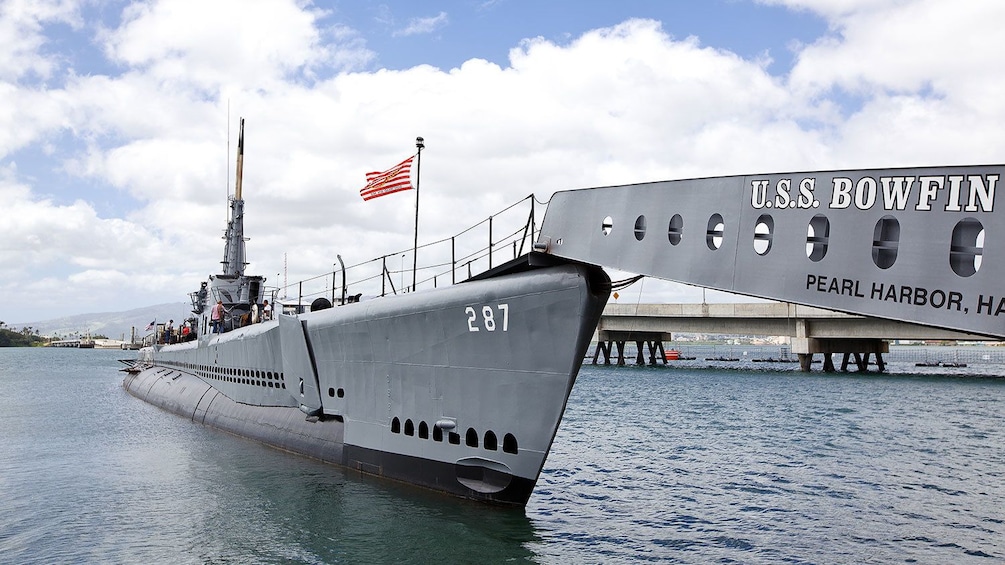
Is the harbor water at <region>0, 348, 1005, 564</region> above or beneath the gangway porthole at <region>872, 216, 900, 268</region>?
beneath

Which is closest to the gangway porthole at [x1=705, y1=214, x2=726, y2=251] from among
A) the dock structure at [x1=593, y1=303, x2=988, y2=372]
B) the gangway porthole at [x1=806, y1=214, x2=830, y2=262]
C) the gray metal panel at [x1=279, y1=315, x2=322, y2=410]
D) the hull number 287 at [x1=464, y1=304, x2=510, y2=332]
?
the gangway porthole at [x1=806, y1=214, x2=830, y2=262]

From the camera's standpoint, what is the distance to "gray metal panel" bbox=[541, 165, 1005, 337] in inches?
236

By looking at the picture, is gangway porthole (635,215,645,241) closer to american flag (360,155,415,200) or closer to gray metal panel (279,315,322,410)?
american flag (360,155,415,200)

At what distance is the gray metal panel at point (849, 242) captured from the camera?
6.00 metres

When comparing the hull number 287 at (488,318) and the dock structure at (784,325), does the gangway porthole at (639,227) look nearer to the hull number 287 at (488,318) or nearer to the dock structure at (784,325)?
the hull number 287 at (488,318)

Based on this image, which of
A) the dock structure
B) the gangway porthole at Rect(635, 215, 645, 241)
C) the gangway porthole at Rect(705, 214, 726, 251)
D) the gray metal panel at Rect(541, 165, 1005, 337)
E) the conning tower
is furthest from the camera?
the dock structure

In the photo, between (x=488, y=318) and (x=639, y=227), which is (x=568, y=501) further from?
(x=639, y=227)

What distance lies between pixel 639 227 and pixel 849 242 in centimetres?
285

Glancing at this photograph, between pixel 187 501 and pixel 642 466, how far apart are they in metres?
9.99

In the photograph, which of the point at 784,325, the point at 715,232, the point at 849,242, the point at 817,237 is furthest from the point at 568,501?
the point at 784,325

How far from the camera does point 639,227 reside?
30.0 ft

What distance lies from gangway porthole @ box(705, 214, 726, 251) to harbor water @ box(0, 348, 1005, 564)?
4923mm

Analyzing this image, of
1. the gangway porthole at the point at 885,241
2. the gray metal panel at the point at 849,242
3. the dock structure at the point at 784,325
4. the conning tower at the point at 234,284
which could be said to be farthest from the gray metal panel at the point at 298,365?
the dock structure at the point at 784,325

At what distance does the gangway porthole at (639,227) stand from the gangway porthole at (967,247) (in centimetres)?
354
